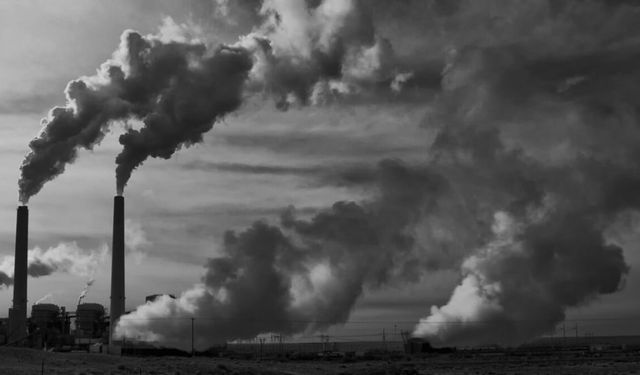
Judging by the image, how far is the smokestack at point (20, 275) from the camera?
158 meters

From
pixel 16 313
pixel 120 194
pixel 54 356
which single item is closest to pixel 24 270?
pixel 16 313

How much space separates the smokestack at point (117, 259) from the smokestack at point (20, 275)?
56.3 ft

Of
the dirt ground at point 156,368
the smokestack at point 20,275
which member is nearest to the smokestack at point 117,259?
the smokestack at point 20,275

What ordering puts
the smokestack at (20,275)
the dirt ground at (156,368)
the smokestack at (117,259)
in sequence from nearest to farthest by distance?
1. the dirt ground at (156,368)
2. the smokestack at (117,259)
3. the smokestack at (20,275)

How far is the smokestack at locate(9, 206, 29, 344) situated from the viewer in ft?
519

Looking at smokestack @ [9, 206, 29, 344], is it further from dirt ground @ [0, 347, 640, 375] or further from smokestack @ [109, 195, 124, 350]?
dirt ground @ [0, 347, 640, 375]

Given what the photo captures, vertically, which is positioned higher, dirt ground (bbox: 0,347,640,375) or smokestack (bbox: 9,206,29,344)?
smokestack (bbox: 9,206,29,344)

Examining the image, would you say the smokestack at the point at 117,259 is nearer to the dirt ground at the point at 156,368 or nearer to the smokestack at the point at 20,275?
the smokestack at the point at 20,275

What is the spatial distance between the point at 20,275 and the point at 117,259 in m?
19.9

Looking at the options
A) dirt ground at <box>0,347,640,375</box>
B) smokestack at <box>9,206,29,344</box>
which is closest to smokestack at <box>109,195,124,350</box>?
smokestack at <box>9,206,29,344</box>

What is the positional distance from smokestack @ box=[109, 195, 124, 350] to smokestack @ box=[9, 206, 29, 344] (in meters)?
17.2

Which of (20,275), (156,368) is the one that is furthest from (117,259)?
(156,368)

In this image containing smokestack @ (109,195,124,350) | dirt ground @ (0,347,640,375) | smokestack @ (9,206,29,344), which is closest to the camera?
dirt ground @ (0,347,640,375)

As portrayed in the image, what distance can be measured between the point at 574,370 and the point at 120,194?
274 ft
